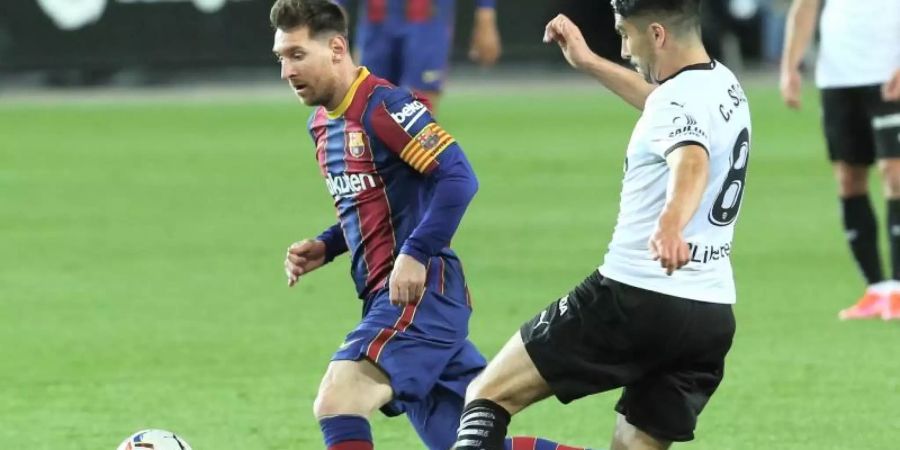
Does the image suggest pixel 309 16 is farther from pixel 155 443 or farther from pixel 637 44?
pixel 155 443

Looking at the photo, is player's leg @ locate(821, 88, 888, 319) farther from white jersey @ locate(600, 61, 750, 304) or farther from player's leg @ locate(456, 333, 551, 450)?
player's leg @ locate(456, 333, 551, 450)

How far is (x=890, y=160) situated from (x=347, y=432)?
4.51 meters

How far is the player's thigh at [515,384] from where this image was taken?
518cm

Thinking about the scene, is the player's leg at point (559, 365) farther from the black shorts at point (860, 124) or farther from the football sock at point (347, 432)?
the black shorts at point (860, 124)

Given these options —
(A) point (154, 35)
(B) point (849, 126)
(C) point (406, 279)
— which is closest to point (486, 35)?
(B) point (849, 126)

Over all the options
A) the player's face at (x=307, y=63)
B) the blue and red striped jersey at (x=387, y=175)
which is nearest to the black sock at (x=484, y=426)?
the blue and red striped jersey at (x=387, y=175)

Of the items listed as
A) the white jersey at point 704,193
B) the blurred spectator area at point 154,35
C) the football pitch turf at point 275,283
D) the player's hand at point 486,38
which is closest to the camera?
the white jersey at point 704,193

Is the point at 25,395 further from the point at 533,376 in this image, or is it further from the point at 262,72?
the point at 262,72

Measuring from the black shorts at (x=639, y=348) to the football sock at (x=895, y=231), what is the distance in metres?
4.25

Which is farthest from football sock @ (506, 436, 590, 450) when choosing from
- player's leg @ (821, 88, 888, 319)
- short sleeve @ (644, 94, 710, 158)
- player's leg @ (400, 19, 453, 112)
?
player's leg @ (400, 19, 453, 112)

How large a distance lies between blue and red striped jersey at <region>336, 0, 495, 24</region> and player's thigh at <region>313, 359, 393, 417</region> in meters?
7.45

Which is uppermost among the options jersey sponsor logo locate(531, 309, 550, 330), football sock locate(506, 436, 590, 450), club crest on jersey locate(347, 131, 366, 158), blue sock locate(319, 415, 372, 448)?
club crest on jersey locate(347, 131, 366, 158)

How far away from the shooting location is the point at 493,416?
516 cm

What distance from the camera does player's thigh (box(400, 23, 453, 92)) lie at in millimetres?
12688
